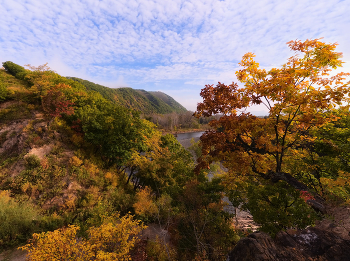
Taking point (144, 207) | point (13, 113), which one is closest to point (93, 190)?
point (144, 207)

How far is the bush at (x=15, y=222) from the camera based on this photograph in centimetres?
878

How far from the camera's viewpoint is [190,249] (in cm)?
881

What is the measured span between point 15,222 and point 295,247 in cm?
1488

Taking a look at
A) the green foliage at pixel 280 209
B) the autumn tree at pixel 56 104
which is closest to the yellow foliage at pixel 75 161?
the autumn tree at pixel 56 104

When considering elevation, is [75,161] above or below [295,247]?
above

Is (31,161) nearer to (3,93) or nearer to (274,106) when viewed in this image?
(3,93)

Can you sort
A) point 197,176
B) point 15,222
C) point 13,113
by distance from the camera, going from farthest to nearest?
point 13,113 → point 197,176 → point 15,222

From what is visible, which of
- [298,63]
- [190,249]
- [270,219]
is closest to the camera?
[298,63]

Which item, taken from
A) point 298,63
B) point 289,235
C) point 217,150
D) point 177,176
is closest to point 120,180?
point 177,176

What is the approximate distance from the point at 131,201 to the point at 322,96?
1510cm

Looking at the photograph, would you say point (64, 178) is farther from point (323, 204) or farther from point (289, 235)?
point (323, 204)

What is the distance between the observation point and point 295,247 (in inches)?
201

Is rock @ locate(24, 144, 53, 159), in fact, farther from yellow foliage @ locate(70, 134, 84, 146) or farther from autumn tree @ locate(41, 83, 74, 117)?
autumn tree @ locate(41, 83, 74, 117)

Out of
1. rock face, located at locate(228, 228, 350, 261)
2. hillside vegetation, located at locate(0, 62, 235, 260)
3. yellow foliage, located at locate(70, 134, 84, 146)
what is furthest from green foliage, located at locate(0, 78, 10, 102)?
rock face, located at locate(228, 228, 350, 261)
